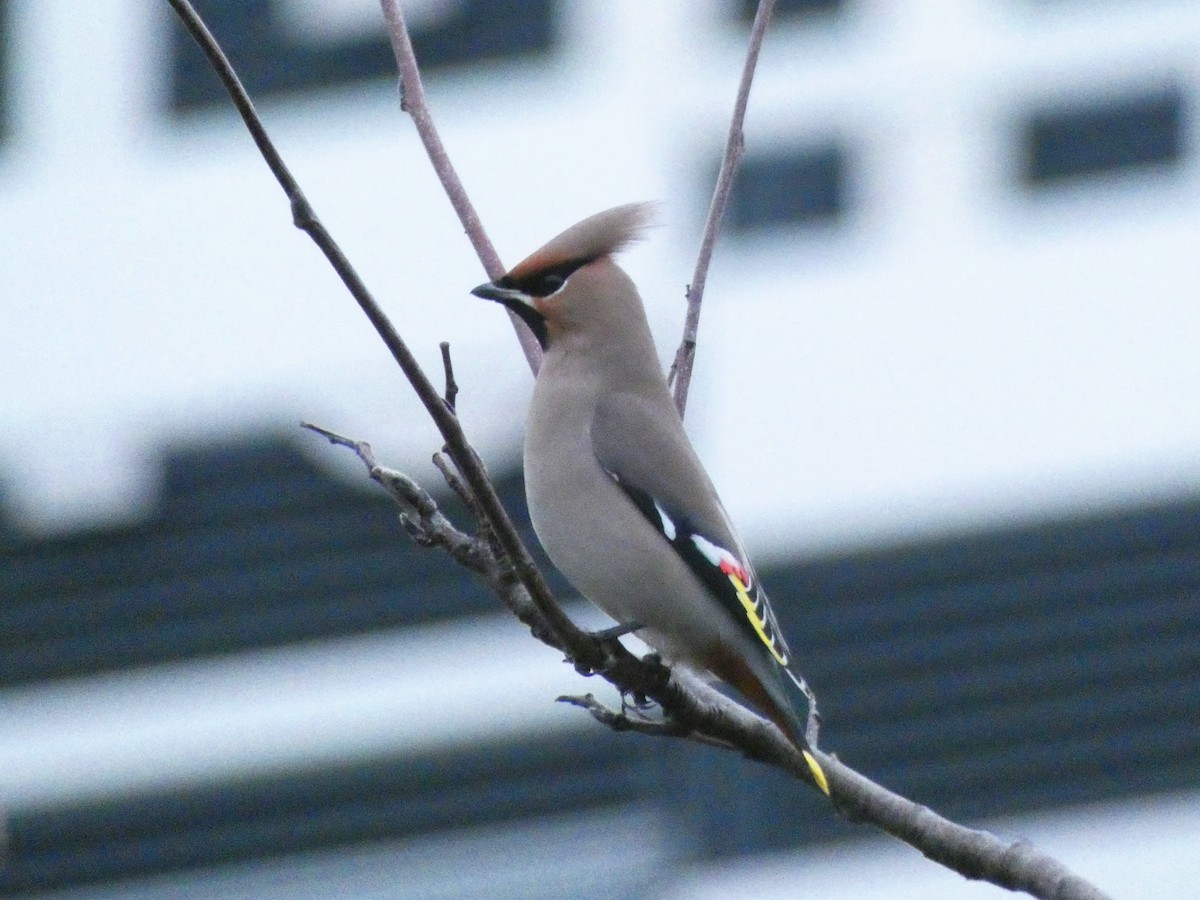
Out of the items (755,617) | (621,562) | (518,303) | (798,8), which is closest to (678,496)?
(621,562)

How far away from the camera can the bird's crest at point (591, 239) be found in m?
3.19

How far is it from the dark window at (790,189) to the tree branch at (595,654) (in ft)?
17.9

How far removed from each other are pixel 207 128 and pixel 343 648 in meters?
2.35

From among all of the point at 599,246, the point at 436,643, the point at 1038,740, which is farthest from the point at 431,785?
the point at 599,246

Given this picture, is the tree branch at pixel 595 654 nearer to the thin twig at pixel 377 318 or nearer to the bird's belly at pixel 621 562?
the thin twig at pixel 377 318

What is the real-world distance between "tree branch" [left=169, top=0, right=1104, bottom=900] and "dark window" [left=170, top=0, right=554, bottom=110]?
19.1ft

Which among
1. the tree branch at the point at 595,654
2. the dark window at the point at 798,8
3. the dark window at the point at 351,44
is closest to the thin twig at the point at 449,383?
the tree branch at the point at 595,654

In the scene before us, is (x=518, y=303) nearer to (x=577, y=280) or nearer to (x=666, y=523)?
(x=577, y=280)

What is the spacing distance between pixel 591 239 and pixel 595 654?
40.0 inches

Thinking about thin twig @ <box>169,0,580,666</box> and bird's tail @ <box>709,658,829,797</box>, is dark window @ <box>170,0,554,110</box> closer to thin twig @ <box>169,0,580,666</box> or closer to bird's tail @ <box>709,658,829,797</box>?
bird's tail @ <box>709,658,829,797</box>

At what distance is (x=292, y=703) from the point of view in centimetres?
834

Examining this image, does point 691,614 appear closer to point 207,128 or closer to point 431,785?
point 431,785

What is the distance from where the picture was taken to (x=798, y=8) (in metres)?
7.96

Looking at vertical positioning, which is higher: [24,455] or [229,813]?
[24,455]
